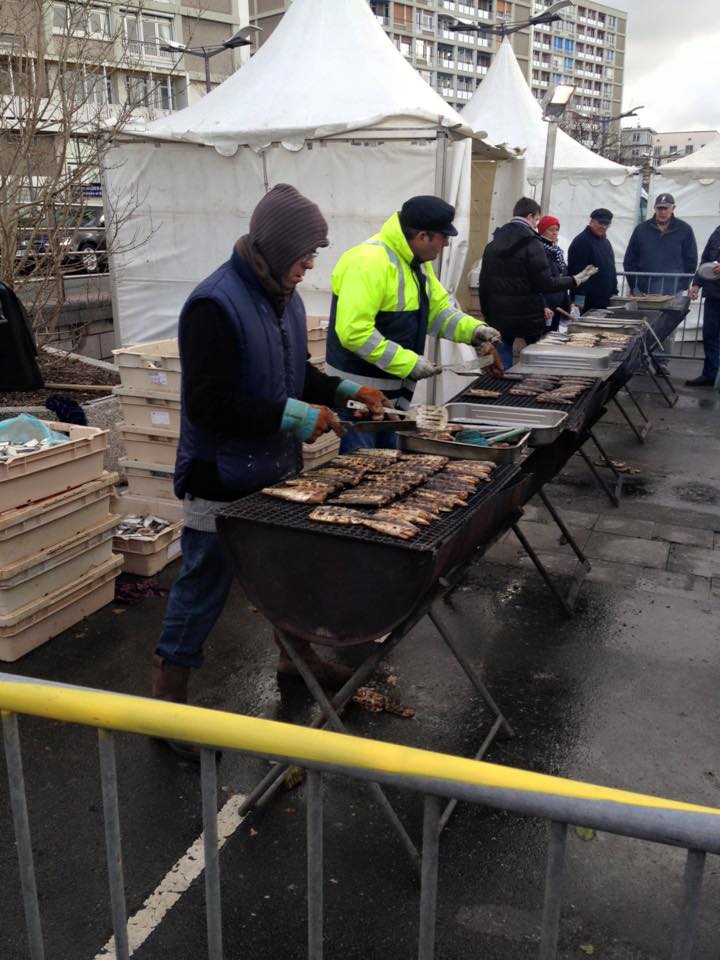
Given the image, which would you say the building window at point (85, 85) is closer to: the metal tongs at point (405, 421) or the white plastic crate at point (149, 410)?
the white plastic crate at point (149, 410)

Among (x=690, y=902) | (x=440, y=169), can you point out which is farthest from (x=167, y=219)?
(x=690, y=902)

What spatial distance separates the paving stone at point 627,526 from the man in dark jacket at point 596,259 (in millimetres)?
4239

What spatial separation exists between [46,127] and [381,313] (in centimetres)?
484

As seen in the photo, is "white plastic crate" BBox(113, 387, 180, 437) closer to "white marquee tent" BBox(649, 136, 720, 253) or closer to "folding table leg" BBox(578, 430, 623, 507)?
"folding table leg" BBox(578, 430, 623, 507)

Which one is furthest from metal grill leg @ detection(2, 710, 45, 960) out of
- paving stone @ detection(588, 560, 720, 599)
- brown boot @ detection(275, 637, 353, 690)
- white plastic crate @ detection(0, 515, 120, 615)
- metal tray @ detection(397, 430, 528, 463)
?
paving stone @ detection(588, 560, 720, 599)

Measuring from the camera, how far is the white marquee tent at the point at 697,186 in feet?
44.9

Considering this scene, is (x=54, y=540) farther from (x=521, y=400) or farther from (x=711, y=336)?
(x=711, y=336)

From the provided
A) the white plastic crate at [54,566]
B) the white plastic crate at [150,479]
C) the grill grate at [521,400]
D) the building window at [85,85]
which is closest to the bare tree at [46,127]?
the building window at [85,85]

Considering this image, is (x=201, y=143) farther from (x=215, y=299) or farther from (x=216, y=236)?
(x=215, y=299)

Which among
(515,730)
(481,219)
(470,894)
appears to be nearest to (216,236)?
(481,219)

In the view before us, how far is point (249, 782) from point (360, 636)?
100 cm

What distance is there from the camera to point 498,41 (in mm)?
96062

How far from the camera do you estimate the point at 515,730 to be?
368cm

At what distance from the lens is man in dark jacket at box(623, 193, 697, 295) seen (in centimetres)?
1134
